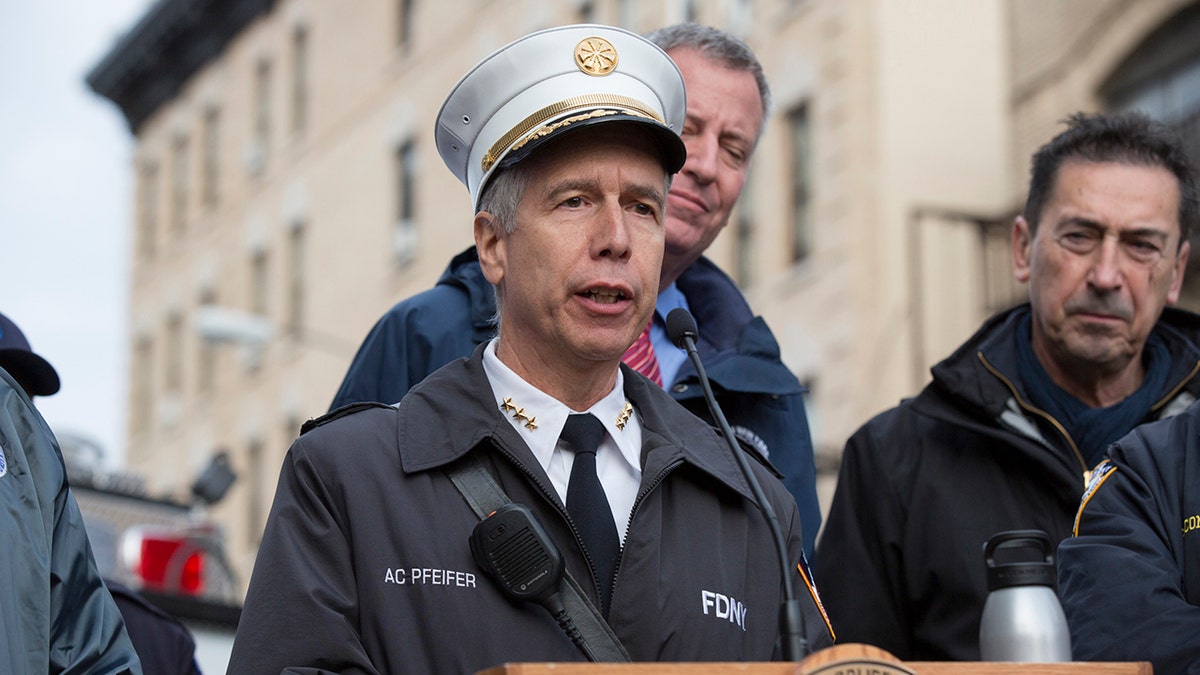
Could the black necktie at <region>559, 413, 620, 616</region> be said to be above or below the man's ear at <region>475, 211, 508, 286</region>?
below

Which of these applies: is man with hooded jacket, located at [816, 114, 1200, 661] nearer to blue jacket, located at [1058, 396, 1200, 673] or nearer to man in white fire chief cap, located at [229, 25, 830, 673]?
blue jacket, located at [1058, 396, 1200, 673]

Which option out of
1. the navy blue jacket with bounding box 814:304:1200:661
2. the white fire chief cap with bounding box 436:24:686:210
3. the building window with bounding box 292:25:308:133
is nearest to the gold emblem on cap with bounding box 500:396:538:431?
the white fire chief cap with bounding box 436:24:686:210

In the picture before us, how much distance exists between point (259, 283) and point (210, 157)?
3.46 metres

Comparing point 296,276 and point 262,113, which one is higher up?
point 262,113

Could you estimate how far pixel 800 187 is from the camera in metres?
21.4

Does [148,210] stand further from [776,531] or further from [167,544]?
[776,531]

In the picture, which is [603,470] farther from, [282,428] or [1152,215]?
[282,428]

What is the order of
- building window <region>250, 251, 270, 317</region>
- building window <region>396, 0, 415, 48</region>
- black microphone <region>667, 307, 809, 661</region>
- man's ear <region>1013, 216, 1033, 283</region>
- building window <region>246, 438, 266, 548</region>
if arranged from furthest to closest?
building window <region>250, 251, 270, 317</region>, building window <region>246, 438, 266, 548</region>, building window <region>396, 0, 415, 48</region>, man's ear <region>1013, 216, 1033, 283</region>, black microphone <region>667, 307, 809, 661</region>

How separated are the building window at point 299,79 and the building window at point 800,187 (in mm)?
12575

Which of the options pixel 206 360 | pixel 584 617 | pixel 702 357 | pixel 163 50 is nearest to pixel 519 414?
pixel 584 617

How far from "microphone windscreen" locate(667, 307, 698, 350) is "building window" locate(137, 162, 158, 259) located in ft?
114

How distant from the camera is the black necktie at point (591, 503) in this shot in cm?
360

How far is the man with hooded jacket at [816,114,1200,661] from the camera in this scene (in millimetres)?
5168

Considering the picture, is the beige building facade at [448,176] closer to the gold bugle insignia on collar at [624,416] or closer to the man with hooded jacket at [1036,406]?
the man with hooded jacket at [1036,406]
